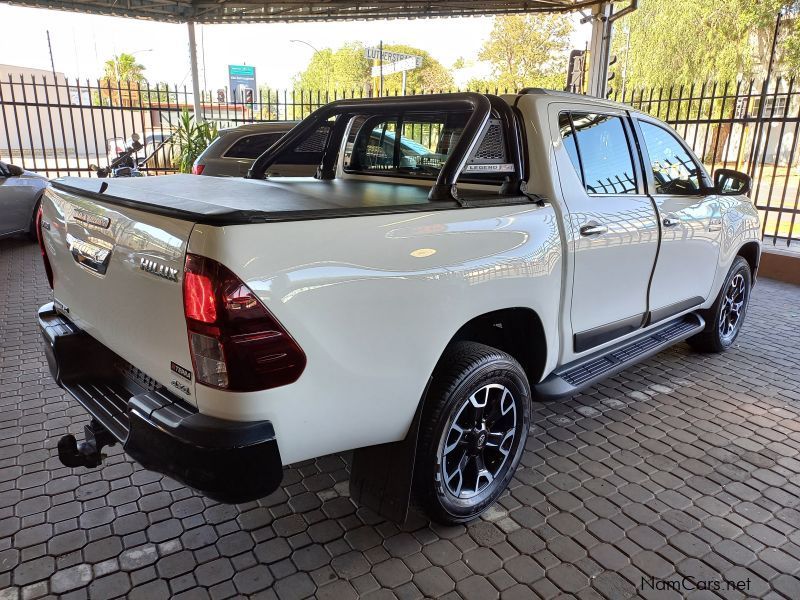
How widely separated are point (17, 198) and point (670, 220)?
9091mm

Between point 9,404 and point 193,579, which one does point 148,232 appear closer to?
point 193,579

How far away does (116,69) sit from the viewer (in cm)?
5447

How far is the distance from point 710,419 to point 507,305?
2196 mm

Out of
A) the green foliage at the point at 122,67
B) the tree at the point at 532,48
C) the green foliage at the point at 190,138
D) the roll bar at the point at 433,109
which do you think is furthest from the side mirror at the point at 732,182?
the green foliage at the point at 122,67

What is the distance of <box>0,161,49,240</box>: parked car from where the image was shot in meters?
8.39

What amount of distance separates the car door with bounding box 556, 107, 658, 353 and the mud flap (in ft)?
4.20

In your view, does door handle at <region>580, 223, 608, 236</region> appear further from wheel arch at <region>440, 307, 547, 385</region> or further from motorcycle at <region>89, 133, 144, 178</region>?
motorcycle at <region>89, 133, 144, 178</region>

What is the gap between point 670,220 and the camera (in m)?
3.83

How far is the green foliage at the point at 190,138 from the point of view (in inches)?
480

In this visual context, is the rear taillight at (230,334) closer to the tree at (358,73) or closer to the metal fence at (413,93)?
the metal fence at (413,93)

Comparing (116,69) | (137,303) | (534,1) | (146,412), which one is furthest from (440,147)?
(116,69)

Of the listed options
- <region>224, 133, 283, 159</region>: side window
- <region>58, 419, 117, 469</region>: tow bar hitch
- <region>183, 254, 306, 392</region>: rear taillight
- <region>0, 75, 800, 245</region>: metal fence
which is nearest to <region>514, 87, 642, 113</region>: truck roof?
<region>183, 254, 306, 392</region>: rear taillight

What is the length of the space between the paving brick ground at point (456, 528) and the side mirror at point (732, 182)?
1780mm

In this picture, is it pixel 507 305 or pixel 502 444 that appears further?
Result: pixel 502 444
